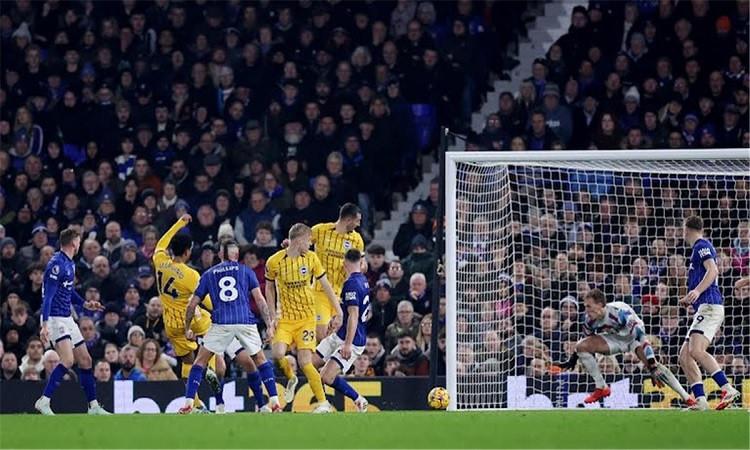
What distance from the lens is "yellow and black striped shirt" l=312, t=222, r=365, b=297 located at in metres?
16.7

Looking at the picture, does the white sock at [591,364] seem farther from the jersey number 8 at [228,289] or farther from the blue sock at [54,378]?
the blue sock at [54,378]

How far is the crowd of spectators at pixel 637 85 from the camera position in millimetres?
20906

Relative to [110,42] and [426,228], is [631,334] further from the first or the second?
[110,42]

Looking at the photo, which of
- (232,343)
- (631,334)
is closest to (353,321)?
(232,343)

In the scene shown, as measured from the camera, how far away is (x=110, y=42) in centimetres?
2409

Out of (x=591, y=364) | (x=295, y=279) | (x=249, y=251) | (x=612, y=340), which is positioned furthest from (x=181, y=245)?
(x=612, y=340)

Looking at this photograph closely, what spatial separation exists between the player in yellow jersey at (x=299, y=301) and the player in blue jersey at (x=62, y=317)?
6.17 ft

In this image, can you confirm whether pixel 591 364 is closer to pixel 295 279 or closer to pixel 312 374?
pixel 312 374

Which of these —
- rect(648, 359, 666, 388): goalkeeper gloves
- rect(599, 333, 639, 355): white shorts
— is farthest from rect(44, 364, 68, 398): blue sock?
rect(648, 359, 666, 388): goalkeeper gloves

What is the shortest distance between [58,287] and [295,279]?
2.30 m

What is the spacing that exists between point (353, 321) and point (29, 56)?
9.80 meters

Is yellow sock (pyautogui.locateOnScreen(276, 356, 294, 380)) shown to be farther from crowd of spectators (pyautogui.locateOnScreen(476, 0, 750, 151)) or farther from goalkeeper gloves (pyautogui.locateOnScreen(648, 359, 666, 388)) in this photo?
crowd of spectators (pyautogui.locateOnScreen(476, 0, 750, 151))

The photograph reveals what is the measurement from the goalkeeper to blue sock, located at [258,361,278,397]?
3.14 metres

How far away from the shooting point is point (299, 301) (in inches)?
631
